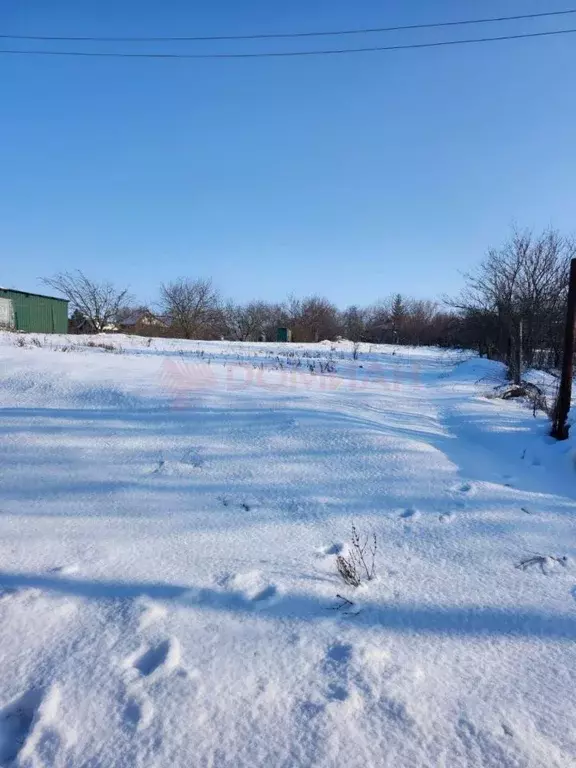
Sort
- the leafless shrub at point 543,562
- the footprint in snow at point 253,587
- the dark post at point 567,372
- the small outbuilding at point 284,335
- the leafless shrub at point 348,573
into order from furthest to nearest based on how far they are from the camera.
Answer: the small outbuilding at point 284,335
the dark post at point 567,372
the leafless shrub at point 543,562
the leafless shrub at point 348,573
the footprint in snow at point 253,587

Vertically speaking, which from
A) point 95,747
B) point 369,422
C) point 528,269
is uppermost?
point 528,269

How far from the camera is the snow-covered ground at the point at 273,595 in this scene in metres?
1.51

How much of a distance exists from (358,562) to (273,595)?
0.55 meters

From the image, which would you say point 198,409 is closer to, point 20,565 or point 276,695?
point 20,565

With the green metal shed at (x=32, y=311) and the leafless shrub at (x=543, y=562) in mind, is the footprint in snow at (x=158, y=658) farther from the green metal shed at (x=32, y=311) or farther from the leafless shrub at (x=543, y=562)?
the green metal shed at (x=32, y=311)

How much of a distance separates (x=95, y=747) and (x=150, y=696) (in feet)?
0.74

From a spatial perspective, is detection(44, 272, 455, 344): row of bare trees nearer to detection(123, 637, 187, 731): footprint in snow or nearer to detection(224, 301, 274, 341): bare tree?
detection(224, 301, 274, 341): bare tree

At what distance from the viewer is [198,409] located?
4961mm

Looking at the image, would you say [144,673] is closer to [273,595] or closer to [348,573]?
[273,595]

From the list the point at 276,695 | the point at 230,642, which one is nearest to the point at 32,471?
the point at 230,642

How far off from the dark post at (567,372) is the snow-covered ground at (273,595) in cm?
40

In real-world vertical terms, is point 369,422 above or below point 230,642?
above

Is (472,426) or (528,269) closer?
(472,426)

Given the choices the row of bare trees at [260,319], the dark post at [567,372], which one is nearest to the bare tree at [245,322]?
the row of bare trees at [260,319]
